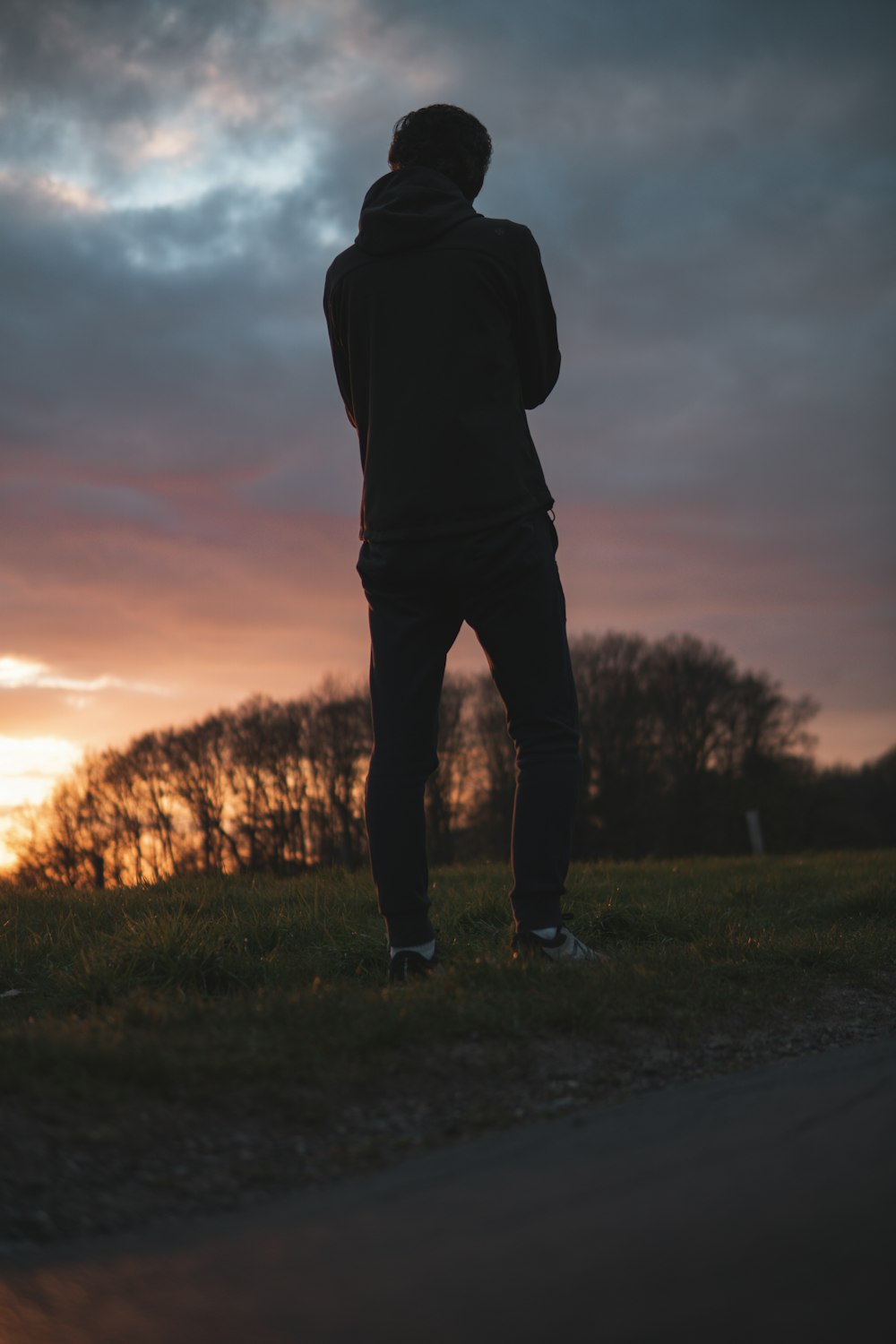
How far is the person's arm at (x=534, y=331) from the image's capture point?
3693 mm

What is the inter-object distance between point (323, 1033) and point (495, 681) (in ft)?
4.82

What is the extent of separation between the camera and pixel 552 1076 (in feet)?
7.80

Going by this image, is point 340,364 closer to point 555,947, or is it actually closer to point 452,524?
point 452,524

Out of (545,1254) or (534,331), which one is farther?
(534,331)

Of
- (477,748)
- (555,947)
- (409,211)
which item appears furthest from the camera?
(477,748)

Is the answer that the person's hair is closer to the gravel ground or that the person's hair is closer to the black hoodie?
the black hoodie

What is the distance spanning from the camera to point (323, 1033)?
2439 mm

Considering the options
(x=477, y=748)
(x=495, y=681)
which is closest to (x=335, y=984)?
(x=495, y=681)

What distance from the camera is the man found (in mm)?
3545

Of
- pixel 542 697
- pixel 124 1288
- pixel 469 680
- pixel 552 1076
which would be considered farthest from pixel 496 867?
pixel 469 680

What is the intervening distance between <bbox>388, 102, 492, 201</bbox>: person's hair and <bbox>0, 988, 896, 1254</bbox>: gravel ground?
288 centimetres

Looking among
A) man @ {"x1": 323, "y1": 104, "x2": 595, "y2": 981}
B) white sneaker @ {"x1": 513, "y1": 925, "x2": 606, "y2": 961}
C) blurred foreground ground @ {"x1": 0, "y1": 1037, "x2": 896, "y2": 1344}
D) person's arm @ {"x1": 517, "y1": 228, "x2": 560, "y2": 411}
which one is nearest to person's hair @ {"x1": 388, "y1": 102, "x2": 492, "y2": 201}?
man @ {"x1": 323, "y1": 104, "x2": 595, "y2": 981}

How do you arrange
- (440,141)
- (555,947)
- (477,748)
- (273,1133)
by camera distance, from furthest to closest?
(477,748) → (440,141) → (555,947) → (273,1133)

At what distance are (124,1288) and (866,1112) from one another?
1.19 meters
